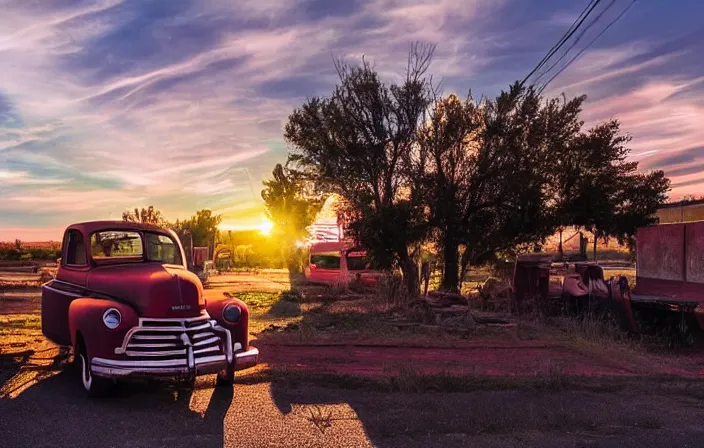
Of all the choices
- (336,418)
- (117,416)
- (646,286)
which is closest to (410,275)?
(646,286)

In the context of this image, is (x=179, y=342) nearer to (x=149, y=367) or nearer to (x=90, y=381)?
(x=149, y=367)

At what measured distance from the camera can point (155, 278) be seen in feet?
22.9

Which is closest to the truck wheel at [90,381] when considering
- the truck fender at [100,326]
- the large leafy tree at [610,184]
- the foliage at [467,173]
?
the truck fender at [100,326]

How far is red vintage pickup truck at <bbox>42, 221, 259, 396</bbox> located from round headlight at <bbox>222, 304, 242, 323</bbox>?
0.04ft

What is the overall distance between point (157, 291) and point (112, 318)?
1.82 ft

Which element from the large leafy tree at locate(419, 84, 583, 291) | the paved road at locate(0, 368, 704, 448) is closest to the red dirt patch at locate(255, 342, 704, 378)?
the paved road at locate(0, 368, 704, 448)

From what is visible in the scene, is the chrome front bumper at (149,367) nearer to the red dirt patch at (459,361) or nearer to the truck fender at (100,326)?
the truck fender at (100,326)

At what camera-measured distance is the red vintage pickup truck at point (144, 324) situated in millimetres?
6516

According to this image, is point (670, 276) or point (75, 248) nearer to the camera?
point (75, 248)

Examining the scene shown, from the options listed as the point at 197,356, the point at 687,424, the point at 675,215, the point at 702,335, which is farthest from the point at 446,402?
the point at 675,215

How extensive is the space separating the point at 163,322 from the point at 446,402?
3340 mm

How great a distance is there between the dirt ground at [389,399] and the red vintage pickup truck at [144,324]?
46 cm

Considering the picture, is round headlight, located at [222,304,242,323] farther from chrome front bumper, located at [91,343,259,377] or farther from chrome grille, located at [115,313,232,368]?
chrome front bumper, located at [91,343,259,377]

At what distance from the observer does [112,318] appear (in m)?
6.62
